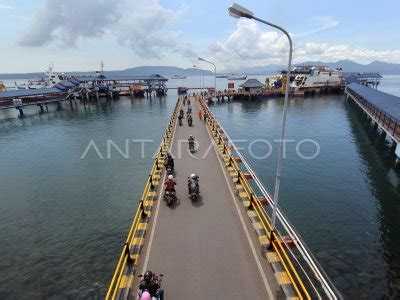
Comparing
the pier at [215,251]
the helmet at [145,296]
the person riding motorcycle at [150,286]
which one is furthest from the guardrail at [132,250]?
the helmet at [145,296]

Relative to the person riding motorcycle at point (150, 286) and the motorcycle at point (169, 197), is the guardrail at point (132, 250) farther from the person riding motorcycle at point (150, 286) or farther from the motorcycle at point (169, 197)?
the person riding motorcycle at point (150, 286)

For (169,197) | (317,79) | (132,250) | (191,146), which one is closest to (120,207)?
(169,197)

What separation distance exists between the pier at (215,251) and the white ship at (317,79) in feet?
321

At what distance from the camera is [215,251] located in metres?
12.0

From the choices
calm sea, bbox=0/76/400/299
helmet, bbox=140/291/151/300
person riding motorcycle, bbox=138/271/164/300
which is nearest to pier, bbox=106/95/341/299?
person riding motorcycle, bbox=138/271/164/300

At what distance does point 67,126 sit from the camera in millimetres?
57062

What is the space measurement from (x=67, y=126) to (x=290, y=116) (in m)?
53.1

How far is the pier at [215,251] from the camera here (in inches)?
391

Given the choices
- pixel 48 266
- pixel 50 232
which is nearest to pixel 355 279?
pixel 48 266

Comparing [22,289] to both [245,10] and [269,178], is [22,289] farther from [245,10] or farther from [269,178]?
[269,178]

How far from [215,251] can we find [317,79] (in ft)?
366

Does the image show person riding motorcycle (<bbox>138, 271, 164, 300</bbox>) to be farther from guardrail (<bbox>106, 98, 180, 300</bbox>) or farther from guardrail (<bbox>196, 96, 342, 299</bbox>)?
guardrail (<bbox>196, 96, 342, 299</bbox>)

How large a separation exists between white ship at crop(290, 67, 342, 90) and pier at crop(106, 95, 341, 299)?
97.8 m

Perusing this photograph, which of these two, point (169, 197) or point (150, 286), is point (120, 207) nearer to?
point (169, 197)
